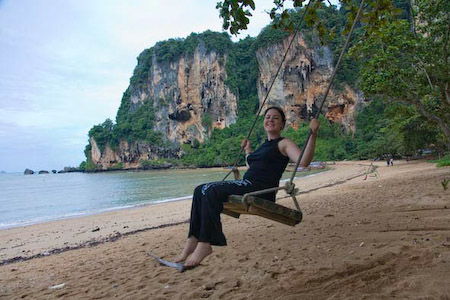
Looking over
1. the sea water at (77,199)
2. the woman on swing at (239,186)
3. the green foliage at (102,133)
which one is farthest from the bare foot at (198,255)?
the green foliage at (102,133)

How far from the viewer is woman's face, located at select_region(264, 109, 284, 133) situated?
2529mm

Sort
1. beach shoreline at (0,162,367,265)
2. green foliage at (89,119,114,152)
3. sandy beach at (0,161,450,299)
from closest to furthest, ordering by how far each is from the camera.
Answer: sandy beach at (0,161,450,299) → beach shoreline at (0,162,367,265) → green foliage at (89,119,114,152)

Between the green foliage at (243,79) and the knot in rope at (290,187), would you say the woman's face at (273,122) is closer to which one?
the knot in rope at (290,187)

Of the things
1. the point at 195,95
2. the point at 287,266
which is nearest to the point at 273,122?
the point at 287,266

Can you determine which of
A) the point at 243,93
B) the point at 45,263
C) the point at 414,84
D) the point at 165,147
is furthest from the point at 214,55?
the point at 45,263

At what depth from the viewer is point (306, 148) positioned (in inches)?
86.2

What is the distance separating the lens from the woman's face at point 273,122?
8.30 ft

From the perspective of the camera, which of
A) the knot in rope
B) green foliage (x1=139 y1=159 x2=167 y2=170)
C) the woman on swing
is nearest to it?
the knot in rope

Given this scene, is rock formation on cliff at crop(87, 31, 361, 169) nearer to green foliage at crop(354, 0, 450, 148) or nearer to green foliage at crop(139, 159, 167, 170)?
green foliage at crop(139, 159, 167, 170)

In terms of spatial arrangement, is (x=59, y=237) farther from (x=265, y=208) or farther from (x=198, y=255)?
(x=265, y=208)

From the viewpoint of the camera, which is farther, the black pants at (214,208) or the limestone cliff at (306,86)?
the limestone cliff at (306,86)

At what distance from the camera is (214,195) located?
7.42ft

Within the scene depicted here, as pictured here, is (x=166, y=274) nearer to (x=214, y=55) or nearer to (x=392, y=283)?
(x=392, y=283)

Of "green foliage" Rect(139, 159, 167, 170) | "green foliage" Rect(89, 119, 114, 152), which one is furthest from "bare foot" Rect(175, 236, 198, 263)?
"green foliage" Rect(89, 119, 114, 152)
